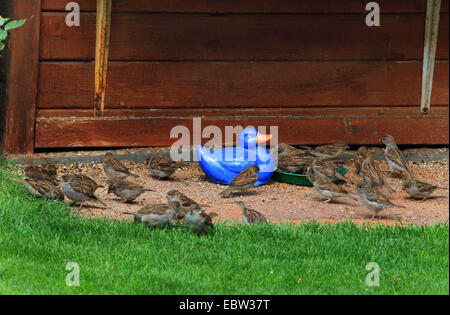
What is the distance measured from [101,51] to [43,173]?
6.17 ft

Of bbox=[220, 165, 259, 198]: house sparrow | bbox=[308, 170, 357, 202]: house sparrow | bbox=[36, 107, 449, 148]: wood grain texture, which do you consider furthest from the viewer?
bbox=[36, 107, 449, 148]: wood grain texture

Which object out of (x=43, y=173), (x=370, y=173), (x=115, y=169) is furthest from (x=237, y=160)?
(x=43, y=173)

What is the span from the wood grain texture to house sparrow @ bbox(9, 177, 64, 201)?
1.70 m

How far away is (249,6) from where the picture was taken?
9.38 m

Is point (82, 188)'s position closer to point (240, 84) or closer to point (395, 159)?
point (240, 84)

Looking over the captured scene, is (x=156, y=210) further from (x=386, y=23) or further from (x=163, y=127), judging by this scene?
(x=386, y=23)

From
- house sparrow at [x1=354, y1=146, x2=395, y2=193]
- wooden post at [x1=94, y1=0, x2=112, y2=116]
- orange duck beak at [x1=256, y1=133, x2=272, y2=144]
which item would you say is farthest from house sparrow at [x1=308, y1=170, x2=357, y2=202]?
wooden post at [x1=94, y1=0, x2=112, y2=116]

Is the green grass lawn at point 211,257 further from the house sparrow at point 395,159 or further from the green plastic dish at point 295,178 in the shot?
the house sparrow at point 395,159

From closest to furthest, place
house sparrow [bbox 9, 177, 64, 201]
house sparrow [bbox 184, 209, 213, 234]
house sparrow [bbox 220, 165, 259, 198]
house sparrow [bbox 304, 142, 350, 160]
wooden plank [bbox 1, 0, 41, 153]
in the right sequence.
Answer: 1. house sparrow [bbox 184, 209, 213, 234]
2. house sparrow [bbox 9, 177, 64, 201]
3. house sparrow [bbox 220, 165, 259, 198]
4. wooden plank [bbox 1, 0, 41, 153]
5. house sparrow [bbox 304, 142, 350, 160]

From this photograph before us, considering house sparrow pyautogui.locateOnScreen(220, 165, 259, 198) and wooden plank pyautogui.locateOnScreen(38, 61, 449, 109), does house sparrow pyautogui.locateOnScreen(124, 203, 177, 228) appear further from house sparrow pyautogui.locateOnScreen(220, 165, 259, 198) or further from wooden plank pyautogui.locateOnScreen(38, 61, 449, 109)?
wooden plank pyautogui.locateOnScreen(38, 61, 449, 109)

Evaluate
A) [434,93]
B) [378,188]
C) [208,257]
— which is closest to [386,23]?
[434,93]

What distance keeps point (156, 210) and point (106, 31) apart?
10.5ft

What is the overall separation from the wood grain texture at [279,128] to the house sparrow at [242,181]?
4.47 ft

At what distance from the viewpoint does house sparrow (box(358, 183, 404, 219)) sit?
24.5ft
